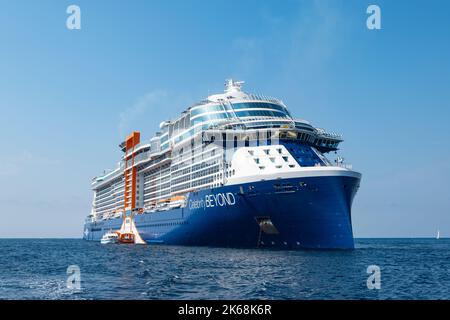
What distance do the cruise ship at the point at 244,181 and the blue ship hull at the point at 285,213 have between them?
0.28 ft

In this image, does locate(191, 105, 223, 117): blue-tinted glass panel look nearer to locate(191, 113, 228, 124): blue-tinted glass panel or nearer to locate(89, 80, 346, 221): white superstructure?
locate(89, 80, 346, 221): white superstructure

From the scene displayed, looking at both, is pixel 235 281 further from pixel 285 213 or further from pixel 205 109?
pixel 205 109

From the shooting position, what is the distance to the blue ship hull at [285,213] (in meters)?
39.2

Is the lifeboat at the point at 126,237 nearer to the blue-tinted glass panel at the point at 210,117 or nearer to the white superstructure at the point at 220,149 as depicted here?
the white superstructure at the point at 220,149

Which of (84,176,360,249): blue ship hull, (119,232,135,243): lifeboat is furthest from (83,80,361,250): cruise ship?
(119,232,135,243): lifeboat

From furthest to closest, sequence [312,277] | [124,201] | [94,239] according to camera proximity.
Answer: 1. [94,239]
2. [124,201]
3. [312,277]

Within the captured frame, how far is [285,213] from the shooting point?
3981 centimetres

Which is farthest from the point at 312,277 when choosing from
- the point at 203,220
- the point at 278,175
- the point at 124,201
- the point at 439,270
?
the point at 124,201

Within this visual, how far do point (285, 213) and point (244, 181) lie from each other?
498cm

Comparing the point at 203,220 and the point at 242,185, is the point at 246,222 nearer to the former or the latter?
the point at 242,185

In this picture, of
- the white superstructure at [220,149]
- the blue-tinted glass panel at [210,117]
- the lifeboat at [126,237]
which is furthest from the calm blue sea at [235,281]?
the lifeboat at [126,237]

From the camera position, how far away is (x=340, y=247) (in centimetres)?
4031

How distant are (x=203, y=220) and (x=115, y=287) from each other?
2515 cm

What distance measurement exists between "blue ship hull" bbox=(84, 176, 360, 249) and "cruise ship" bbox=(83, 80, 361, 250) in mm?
85
